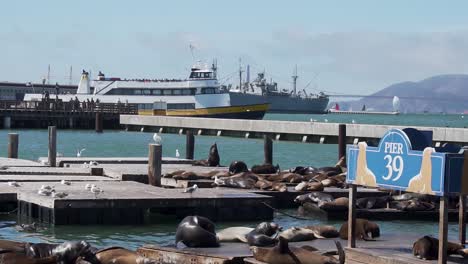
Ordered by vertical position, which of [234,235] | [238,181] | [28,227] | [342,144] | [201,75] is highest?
[201,75]

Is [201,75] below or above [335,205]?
above

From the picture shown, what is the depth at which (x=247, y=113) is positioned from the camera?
84000 mm

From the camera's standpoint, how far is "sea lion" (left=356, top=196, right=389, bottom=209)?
808 inches

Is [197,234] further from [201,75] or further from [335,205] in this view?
[201,75]

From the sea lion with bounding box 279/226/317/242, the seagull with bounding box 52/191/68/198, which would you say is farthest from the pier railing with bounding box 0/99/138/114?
the sea lion with bounding box 279/226/317/242

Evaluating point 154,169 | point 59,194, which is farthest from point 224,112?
point 59,194

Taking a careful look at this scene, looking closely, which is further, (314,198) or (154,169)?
(154,169)

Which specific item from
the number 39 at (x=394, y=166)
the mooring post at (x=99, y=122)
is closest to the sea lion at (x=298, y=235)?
the number 39 at (x=394, y=166)

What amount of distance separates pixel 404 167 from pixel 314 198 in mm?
9464

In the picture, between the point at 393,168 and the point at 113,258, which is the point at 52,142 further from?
the point at 393,168

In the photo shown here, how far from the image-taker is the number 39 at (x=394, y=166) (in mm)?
11812

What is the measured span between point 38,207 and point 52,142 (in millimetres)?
8494

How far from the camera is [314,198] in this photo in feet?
69.4

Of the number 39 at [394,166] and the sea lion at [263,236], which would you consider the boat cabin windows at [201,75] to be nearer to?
the sea lion at [263,236]
